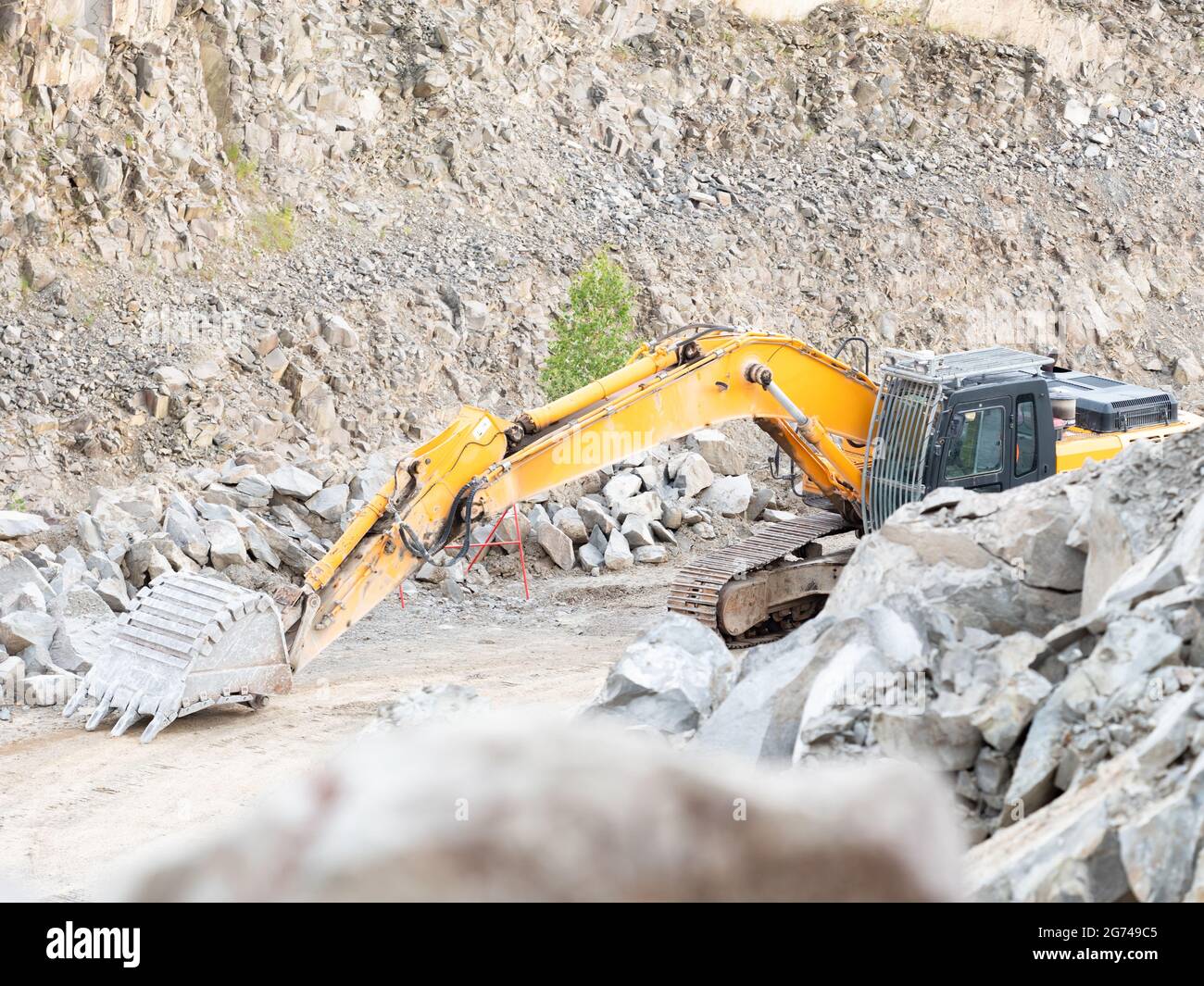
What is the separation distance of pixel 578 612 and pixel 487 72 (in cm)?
1096

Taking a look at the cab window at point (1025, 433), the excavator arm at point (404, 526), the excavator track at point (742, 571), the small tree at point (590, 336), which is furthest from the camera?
the small tree at point (590, 336)

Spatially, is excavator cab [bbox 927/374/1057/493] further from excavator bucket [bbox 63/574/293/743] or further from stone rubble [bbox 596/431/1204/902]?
excavator bucket [bbox 63/574/293/743]

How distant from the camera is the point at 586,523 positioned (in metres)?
16.0

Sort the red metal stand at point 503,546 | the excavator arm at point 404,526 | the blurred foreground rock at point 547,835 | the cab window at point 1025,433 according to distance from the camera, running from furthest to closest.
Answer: the red metal stand at point 503,546
the cab window at point 1025,433
the excavator arm at point 404,526
the blurred foreground rock at point 547,835

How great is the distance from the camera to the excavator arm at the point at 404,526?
981cm

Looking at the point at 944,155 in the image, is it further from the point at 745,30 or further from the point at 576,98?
the point at 576,98

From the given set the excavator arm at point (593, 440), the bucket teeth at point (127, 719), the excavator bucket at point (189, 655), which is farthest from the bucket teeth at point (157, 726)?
the excavator arm at point (593, 440)

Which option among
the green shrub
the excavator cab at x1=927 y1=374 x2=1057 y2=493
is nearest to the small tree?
the green shrub

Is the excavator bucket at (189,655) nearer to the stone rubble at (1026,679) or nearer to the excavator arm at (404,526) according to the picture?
the excavator arm at (404,526)

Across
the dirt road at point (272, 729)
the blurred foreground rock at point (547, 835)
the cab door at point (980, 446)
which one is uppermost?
the cab door at point (980, 446)

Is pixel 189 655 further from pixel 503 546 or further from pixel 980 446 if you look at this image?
→ pixel 980 446

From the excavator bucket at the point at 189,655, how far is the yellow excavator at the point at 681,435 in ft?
0.05

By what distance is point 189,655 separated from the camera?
983 cm
